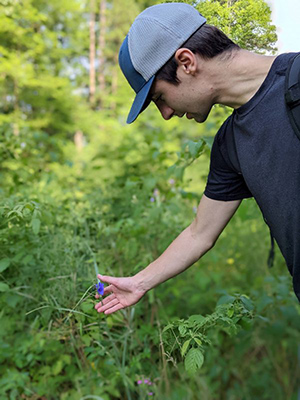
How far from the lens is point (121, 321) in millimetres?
2496

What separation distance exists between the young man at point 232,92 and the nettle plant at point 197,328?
0.35 meters

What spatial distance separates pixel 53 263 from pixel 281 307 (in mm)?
1403

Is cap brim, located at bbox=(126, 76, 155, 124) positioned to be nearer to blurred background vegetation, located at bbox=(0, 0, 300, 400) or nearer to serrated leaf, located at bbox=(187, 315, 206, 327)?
blurred background vegetation, located at bbox=(0, 0, 300, 400)

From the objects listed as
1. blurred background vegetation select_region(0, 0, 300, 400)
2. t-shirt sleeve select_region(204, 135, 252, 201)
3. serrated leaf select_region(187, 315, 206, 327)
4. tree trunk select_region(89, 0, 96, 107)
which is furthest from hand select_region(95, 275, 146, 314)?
tree trunk select_region(89, 0, 96, 107)

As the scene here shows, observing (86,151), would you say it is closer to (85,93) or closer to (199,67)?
(85,93)

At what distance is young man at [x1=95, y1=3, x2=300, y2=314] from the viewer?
1.40 metres

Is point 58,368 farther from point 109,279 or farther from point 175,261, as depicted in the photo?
point 175,261

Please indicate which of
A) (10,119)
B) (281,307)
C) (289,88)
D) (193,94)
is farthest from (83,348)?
(10,119)

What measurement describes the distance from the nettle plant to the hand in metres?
0.18

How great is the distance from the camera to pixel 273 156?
4.65 feet

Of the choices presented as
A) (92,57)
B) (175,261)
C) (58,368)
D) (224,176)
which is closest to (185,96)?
(224,176)

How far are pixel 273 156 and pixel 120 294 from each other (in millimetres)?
838

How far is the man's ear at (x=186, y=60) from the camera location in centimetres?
147

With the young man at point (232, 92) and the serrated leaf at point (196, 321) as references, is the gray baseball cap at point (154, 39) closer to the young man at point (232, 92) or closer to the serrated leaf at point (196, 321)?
the young man at point (232, 92)
